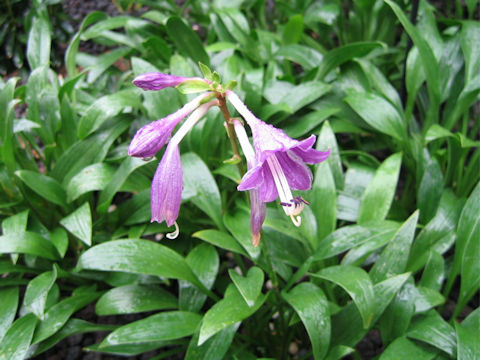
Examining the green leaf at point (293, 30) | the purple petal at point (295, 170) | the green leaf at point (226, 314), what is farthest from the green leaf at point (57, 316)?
the green leaf at point (293, 30)

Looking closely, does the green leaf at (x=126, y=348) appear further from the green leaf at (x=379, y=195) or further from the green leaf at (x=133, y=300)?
the green leaf at (x=379, y=195)

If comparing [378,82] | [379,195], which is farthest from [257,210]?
[378,82]

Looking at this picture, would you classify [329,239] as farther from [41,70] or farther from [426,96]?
[41,70]

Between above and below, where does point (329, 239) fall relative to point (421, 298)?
above

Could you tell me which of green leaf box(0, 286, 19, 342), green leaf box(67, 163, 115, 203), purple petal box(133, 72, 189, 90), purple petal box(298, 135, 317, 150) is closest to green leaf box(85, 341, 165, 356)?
green leaf box(0, 286, 19, 342)

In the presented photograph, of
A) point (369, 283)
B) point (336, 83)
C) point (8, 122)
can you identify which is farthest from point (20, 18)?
point (369, 283)

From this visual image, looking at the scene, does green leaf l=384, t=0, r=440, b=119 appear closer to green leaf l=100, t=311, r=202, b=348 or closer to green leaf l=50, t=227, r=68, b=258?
green leaf l=100, t=311, r=202, b=348
